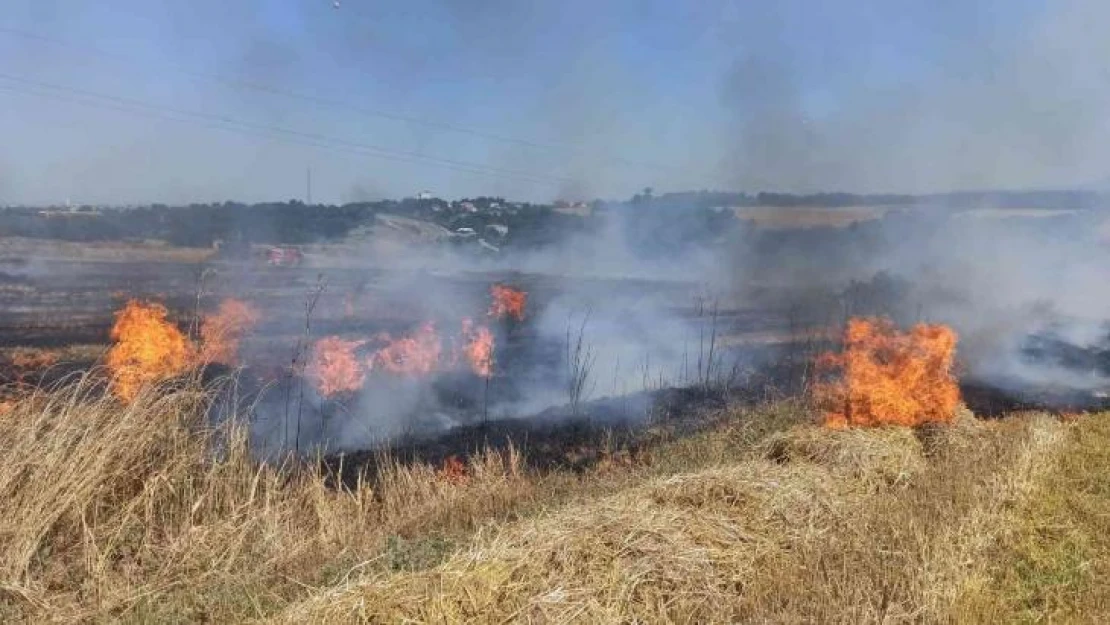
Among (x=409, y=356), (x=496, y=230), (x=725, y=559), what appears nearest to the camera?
(x=725, y=559)

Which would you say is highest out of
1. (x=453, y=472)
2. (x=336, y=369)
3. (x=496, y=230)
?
(x=496, y=230)

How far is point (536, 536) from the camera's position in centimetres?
517

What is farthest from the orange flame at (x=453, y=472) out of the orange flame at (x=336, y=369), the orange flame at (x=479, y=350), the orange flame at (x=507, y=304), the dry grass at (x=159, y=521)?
the orange flame at (x=507, y=304)

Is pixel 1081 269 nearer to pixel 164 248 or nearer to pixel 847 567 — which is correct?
pixel 847 567

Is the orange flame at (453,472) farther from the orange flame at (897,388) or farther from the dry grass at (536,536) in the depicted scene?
the orange flame at (897,388)

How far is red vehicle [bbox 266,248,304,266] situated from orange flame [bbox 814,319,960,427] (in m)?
28.4

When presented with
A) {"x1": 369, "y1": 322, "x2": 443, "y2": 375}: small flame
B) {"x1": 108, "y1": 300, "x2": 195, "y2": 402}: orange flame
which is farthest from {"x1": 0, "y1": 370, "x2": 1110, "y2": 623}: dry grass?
{"x1": 369, "y1": 322, "x2": 443, "y2": 375}: small flame

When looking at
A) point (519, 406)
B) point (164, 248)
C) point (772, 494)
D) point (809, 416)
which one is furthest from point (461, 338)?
point (164, 248)

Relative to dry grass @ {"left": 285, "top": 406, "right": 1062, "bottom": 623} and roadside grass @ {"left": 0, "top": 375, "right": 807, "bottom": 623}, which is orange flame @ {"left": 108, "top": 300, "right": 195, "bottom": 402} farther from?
dry grass @ {"left": 285, "top": 406, "right": 1062, "bottom": 623}

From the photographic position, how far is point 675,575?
4.69 meters

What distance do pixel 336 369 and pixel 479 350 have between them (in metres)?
3.51

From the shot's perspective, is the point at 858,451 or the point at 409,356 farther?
the point at 409,356

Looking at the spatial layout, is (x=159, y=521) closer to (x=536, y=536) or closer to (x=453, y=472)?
(x=536, y=536)

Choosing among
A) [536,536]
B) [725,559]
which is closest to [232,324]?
[536,536]
